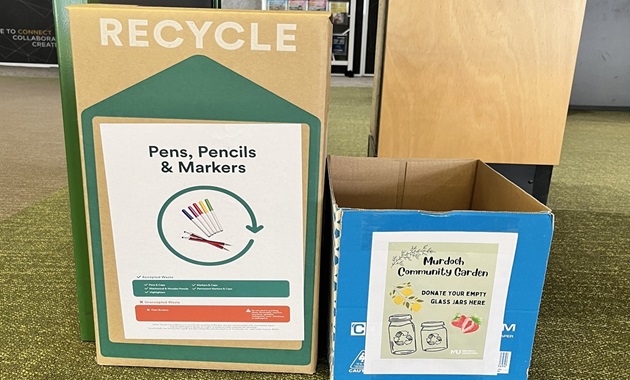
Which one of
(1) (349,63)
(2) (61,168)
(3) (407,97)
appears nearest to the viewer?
(3) (407,97)

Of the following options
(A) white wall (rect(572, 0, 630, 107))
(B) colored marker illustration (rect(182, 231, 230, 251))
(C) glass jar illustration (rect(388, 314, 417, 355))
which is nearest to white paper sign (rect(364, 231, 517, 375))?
(C) glass jar illustration (rect(388, 314, 417, 355))

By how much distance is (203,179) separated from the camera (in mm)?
764

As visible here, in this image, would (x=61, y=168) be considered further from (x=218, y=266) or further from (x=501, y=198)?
(x=501, y=198)

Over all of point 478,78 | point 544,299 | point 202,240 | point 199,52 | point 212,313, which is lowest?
point 544,299

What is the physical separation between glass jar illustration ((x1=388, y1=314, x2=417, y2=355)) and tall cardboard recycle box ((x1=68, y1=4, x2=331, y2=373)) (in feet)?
0.42

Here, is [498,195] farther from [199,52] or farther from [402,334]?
[199,52]

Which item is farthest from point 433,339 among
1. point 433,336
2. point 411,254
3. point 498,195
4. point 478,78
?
point 478,78

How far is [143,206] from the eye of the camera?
2.55ft

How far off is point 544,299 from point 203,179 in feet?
2.53

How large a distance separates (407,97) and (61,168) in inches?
55.9

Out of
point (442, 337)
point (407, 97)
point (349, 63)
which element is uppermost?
point (407, 97)

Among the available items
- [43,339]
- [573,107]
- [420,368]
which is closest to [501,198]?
[420,368]

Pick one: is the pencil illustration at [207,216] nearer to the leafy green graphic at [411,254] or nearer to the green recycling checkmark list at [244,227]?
the green recycling checkmark list at [244,227]

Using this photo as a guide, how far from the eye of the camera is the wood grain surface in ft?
4.15
